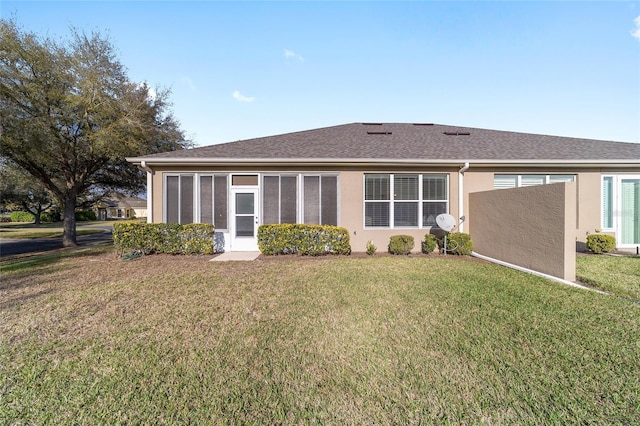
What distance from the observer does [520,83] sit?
1012cm

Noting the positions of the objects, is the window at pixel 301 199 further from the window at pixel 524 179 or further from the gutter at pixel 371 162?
the window at pixel 524 179

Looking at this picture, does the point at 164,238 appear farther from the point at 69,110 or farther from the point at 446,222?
the point at 446,222

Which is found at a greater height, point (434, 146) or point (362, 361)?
point (434, 146)

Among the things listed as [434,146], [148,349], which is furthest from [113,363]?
[434,146]

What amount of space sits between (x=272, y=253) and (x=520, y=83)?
39.2 ft

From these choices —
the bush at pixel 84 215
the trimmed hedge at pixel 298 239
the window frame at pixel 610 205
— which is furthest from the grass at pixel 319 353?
the bush at pixel 84 215

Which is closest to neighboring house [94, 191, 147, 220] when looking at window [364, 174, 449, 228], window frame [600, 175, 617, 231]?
window [364, 174, 449, 228]

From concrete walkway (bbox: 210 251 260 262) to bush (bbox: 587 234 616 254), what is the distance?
10.6 meters

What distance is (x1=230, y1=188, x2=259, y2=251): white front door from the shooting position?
8.62 metres

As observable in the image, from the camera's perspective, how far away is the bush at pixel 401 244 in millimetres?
7930

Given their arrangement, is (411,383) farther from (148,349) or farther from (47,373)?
(47,373)

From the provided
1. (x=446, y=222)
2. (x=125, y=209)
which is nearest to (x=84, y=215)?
(x=125, y=209)

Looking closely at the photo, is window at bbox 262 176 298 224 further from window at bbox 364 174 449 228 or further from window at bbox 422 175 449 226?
window at bbox 422 175 449 226

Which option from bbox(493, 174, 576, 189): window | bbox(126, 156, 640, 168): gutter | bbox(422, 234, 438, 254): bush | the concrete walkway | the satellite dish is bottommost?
the concrete walkway
